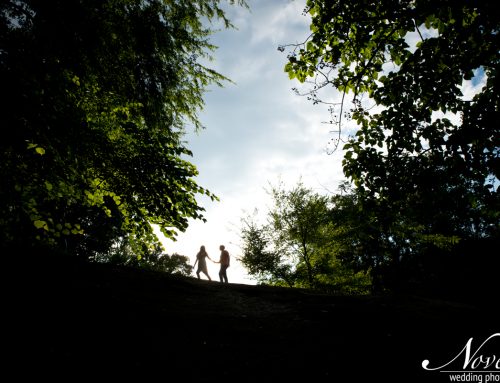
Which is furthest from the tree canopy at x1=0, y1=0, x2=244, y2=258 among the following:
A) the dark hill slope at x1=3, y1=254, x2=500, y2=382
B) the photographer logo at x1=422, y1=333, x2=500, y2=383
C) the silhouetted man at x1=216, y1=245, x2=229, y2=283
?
the silhouetted man at x1=216, y1=245, x2=229, y2=283

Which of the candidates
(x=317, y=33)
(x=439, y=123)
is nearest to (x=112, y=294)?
(x=317, y=33)

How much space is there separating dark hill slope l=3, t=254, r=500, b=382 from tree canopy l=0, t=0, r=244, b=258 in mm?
1241

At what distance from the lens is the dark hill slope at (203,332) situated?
10.8 feet

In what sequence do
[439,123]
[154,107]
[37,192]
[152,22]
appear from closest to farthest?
1. [37,192]
2. [439,123]
3. [152,22]
4. [154,107]

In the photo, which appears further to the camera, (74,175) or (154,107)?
(154,107)

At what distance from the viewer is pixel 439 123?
18.4ft

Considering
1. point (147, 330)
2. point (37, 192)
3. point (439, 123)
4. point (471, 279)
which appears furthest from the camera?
point (471, 279)

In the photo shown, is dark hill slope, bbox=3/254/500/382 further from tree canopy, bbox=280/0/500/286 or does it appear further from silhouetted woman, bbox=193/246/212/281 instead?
silhouetted woman, bbox=193/246/212/281

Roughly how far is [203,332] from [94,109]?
4.72 metres

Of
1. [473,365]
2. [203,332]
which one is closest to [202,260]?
[203,332]

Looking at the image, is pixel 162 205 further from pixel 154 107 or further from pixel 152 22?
pixel 152 22

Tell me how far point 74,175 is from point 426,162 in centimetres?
678

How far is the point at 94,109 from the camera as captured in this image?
5.53 meters

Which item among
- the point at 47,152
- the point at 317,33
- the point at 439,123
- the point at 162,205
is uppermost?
the point at 317,33
